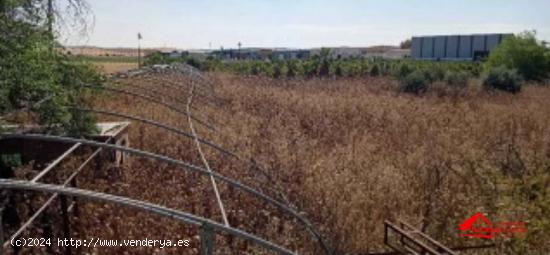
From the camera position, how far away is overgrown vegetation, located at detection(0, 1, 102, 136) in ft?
22.4

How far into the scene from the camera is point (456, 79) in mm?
29812

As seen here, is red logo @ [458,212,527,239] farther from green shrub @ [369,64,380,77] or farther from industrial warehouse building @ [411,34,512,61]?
industrial warehouse building @ [411,34,512,61]

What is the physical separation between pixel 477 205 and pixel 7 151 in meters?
7.29

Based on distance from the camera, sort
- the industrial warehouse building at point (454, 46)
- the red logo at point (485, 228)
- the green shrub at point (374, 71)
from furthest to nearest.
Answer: the industrial warehouse building at point (454, 46)
the green shrub at point (374, 71)
the red logo at point (485, 228)

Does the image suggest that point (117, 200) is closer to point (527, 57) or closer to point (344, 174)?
point (344, 174)

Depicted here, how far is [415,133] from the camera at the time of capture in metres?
13.7

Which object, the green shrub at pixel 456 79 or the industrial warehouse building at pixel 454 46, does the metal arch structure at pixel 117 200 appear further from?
the industrial warehouse building at pixel 454 46

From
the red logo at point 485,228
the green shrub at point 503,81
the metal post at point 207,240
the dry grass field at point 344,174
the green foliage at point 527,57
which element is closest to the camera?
the metal post at point 207,240

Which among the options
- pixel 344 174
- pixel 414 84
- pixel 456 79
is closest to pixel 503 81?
pixel 456 79

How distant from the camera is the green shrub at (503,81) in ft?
94.3

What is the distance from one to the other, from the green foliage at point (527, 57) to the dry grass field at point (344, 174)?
71.4 feet

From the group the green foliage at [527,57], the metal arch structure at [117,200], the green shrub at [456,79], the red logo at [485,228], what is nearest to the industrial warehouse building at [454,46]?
the green foliage at [527,57]

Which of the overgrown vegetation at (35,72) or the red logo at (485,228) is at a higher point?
A: the overgrown vegetation at (35,72)

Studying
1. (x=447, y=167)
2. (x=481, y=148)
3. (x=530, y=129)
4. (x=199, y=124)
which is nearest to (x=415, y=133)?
(x=481, y=148)
